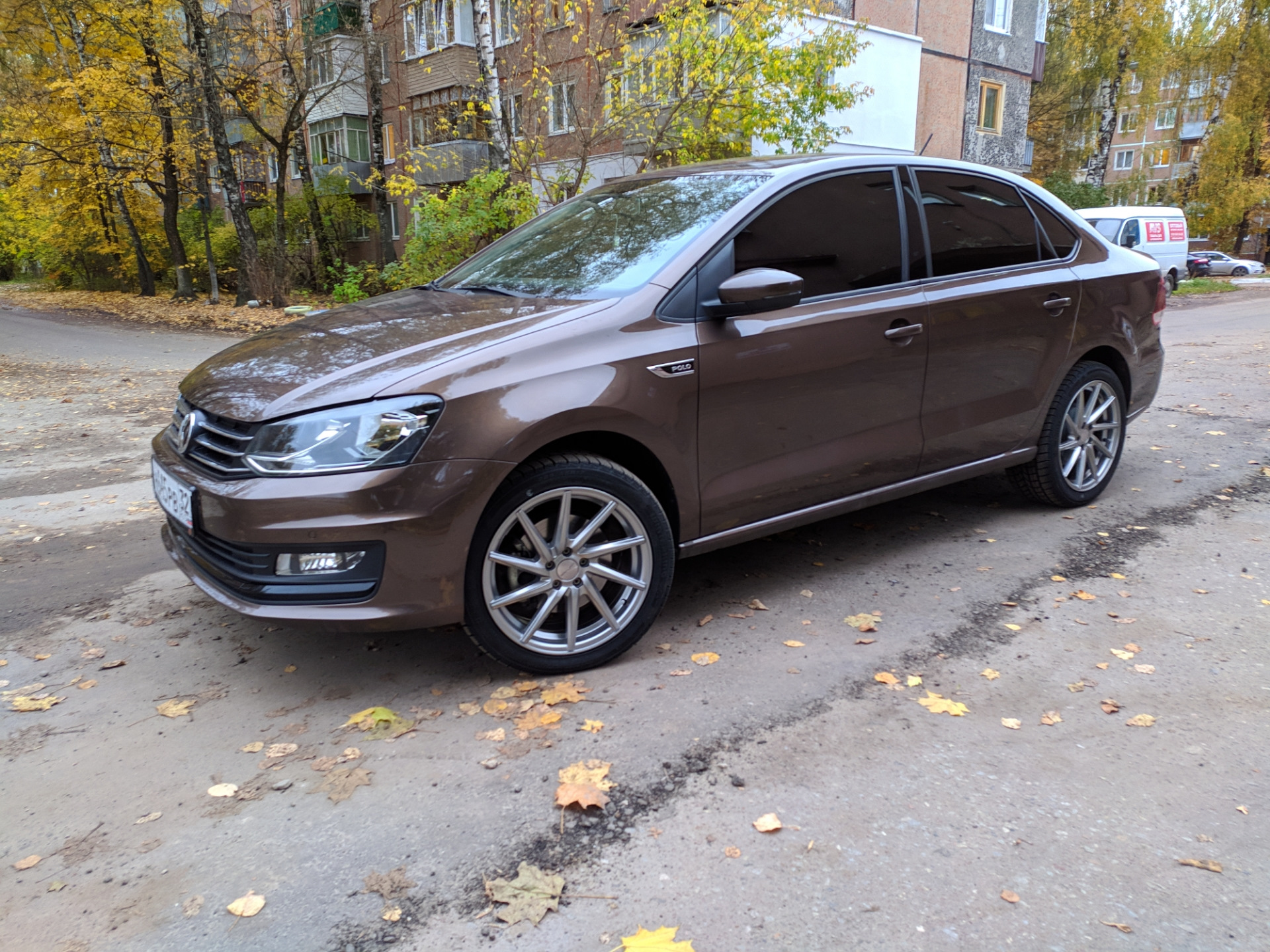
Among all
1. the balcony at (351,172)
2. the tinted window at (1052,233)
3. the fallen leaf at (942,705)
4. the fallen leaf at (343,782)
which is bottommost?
the fallen leaf at (942,705)

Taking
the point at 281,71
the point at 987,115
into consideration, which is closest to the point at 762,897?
the point at 281,71

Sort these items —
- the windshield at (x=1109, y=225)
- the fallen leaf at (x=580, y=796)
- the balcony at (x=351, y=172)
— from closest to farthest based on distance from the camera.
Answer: the fallen leaf at (x=580, y=796) < the windshield at (x=1109, y=225) < the balcony at (x=351, y=172)

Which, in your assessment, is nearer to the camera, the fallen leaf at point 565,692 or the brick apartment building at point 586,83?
the fallen leaf at point 565,692

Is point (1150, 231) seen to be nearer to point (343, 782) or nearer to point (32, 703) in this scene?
point (343, 782)

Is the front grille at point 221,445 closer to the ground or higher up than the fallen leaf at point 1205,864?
higher up

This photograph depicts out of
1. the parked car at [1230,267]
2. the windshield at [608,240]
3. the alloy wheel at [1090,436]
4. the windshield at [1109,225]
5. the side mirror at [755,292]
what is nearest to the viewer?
the side mirror at [755,292]

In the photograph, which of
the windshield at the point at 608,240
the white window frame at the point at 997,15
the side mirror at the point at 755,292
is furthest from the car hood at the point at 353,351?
the white window frame at the point at 997,15

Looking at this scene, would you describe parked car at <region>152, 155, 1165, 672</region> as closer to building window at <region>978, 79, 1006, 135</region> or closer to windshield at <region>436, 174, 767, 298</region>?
windshield at <region>436, 174, 767, 298</region>

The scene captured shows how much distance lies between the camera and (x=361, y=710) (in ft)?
10.4

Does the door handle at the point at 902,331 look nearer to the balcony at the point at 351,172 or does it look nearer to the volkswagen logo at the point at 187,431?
the volkswagen logo at the point at 187,431

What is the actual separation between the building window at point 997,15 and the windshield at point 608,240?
28.8 m

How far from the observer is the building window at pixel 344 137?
3259 centimetres

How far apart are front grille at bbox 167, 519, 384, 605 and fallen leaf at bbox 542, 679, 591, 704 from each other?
71cm

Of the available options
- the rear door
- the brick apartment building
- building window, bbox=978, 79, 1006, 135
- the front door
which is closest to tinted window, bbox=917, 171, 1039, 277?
the rear door
